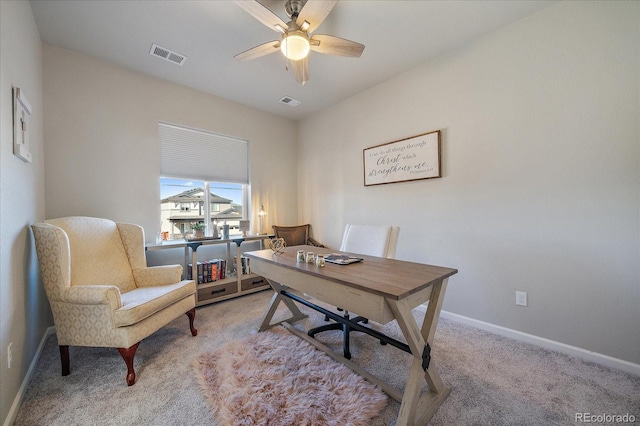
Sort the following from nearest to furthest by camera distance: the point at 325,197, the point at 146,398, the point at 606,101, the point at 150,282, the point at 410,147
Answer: the point at 146,398, the point at 606,101, the point at 150,282, the point at 410,147, the point at 325,197

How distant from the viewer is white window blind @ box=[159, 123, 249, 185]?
3.01 metres

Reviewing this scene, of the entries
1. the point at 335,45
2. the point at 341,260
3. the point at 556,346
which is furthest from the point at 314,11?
the point at 556,346

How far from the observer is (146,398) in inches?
56.6

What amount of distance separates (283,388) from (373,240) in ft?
4.17

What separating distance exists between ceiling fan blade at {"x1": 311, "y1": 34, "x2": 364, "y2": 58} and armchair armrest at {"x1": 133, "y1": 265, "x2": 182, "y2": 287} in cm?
222

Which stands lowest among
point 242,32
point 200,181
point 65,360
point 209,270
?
point 65,360

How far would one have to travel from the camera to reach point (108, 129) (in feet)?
8.44

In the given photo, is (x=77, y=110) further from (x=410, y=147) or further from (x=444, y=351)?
(x=444, y=351)

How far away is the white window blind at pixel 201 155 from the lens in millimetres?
3008

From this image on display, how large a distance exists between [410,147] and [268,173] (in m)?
2.18

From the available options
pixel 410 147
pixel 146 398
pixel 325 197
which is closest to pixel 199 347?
pixel 146 398

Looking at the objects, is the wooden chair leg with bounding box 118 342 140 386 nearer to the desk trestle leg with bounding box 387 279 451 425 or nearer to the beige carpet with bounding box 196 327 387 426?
the beige carpet with bounding box 196 327 387 426

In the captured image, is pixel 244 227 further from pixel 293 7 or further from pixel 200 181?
pixel 293 7

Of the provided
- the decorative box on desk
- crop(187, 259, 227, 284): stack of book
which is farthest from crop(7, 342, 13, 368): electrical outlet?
crop(187, 259, 227, 284): stack of book
